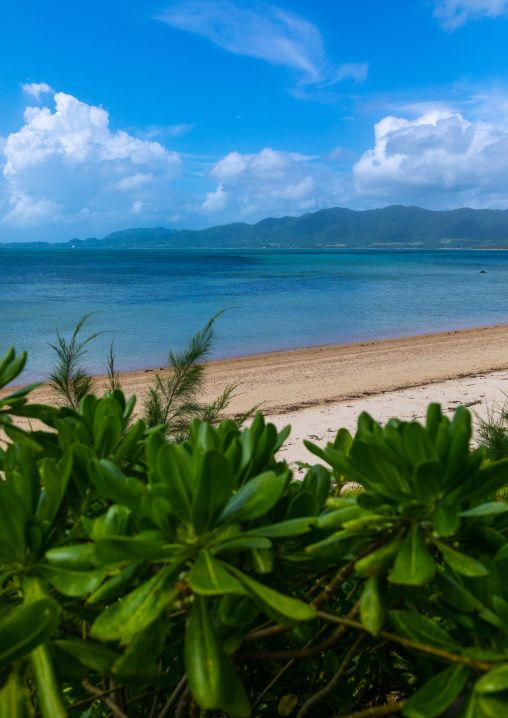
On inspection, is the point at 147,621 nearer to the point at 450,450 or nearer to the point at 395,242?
the point at 450,450

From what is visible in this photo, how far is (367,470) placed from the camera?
676 mm

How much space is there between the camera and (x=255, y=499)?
2.07ft

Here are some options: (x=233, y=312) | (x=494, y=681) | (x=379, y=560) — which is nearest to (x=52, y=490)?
(x=379, y=560)

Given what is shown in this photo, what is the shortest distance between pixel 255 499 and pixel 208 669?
0.20 metres

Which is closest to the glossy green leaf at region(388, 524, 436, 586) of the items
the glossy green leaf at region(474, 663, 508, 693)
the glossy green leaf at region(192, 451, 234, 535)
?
the glossy green leaf at region(474, 663, 508, 693)

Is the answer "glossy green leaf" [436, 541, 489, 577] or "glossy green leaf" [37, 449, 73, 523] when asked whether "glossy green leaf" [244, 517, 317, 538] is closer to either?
"glossy green leaf" [436, 541, 489, 577]

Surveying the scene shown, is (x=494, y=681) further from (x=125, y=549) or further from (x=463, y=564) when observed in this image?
(x=125, y=549)

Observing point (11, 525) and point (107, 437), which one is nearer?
point (11, 525)

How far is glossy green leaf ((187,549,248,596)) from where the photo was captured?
0.54 m

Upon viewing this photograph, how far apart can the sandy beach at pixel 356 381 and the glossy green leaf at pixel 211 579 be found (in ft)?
15.3

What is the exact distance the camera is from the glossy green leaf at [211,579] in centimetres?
54

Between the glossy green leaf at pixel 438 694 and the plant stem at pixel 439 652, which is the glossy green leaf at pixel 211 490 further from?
the glossy green leaf at pixel 438 694

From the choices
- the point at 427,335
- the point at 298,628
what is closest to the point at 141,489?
the point at 298,628

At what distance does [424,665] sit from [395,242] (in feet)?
686
